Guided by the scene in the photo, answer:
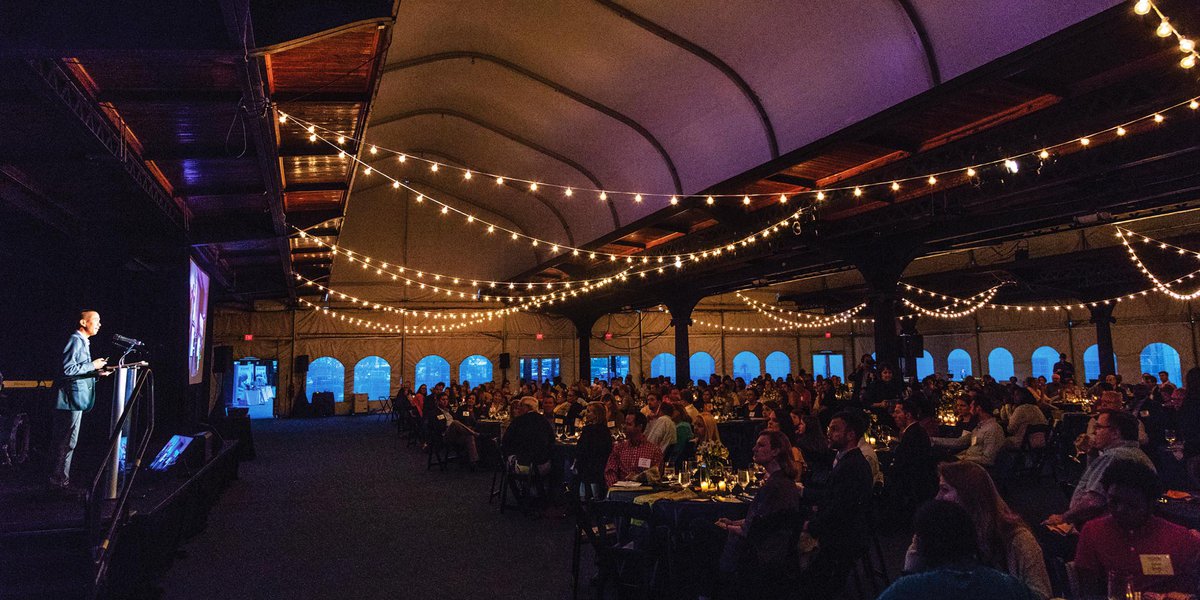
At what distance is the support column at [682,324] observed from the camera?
15859mm

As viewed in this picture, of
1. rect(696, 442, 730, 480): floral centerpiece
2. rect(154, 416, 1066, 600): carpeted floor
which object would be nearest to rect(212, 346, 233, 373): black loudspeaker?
rect(154, 416, 1066, 600): carpeted floor

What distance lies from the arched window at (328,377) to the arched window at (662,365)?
11318mm

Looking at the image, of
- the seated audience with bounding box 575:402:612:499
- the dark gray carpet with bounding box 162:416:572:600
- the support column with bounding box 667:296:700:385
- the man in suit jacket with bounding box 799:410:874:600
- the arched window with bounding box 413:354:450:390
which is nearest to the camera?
the man in suit jacket with bounding box 799:410:874:600

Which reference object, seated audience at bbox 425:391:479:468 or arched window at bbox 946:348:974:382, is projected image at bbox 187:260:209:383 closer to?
seated audience at bbox 425:391:479:468

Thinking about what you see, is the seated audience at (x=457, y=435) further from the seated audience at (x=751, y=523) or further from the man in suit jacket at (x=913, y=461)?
the seated audience at (x=751, y=523)

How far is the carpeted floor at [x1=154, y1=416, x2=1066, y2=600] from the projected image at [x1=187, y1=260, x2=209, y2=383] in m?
1.70

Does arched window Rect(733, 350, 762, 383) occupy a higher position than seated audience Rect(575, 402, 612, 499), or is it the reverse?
arched window Rect(733, 350, 762, 383)

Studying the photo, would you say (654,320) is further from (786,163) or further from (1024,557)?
(1024,557)

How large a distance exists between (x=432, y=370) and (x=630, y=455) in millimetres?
18471

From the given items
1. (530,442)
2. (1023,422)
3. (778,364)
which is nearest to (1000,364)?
(778,364)

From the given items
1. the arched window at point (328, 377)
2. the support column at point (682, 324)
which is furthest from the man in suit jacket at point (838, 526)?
the arched window at point (328, 377)

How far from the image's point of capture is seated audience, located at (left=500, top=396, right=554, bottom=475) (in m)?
7.15

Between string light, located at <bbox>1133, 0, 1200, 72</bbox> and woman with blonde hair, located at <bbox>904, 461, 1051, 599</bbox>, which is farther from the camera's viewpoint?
string light, located at <bbox>1133, 0, 1200, 72</bbox>

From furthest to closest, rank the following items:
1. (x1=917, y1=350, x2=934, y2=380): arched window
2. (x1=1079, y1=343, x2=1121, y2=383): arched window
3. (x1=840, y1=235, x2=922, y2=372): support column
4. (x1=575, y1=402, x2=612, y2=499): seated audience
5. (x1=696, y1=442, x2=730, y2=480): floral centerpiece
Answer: (x1=917, y1=350, x2=934, y2=380): arched window, (x1=1079, y1=343, x2=1121, y2=383): arched window, (x1=840, y1=235, x2=922, y2=372): support column, (x1=575, y1=402, x2=612, y2=499): seated audience, (x1=696, y1=442, x2=730, y2=480): floral centerpiece
